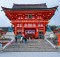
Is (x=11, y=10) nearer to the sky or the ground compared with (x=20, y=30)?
nearer to the sky

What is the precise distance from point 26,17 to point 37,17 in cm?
205

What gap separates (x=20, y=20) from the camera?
1684 inches

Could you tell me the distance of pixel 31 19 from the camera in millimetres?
43125

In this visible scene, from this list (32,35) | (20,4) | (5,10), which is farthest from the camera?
(20,4)

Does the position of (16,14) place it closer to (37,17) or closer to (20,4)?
(37,17)

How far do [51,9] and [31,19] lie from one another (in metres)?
4.26

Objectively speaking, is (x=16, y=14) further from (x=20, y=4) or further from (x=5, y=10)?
(x=20, y=4)

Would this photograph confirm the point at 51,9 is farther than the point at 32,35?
No

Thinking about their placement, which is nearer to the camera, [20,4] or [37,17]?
[37,17]

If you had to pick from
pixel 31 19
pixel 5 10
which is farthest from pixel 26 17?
pixel 5 10

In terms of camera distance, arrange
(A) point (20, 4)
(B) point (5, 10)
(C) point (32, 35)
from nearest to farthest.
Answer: (B) point (5, 10) → (C) point (32, 35) → (A) point (20, 4)

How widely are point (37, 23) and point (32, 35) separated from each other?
10.0 feet

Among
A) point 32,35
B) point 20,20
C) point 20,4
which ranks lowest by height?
point 32,35

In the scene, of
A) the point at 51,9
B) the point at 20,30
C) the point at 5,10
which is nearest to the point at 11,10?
the point at 5,10
